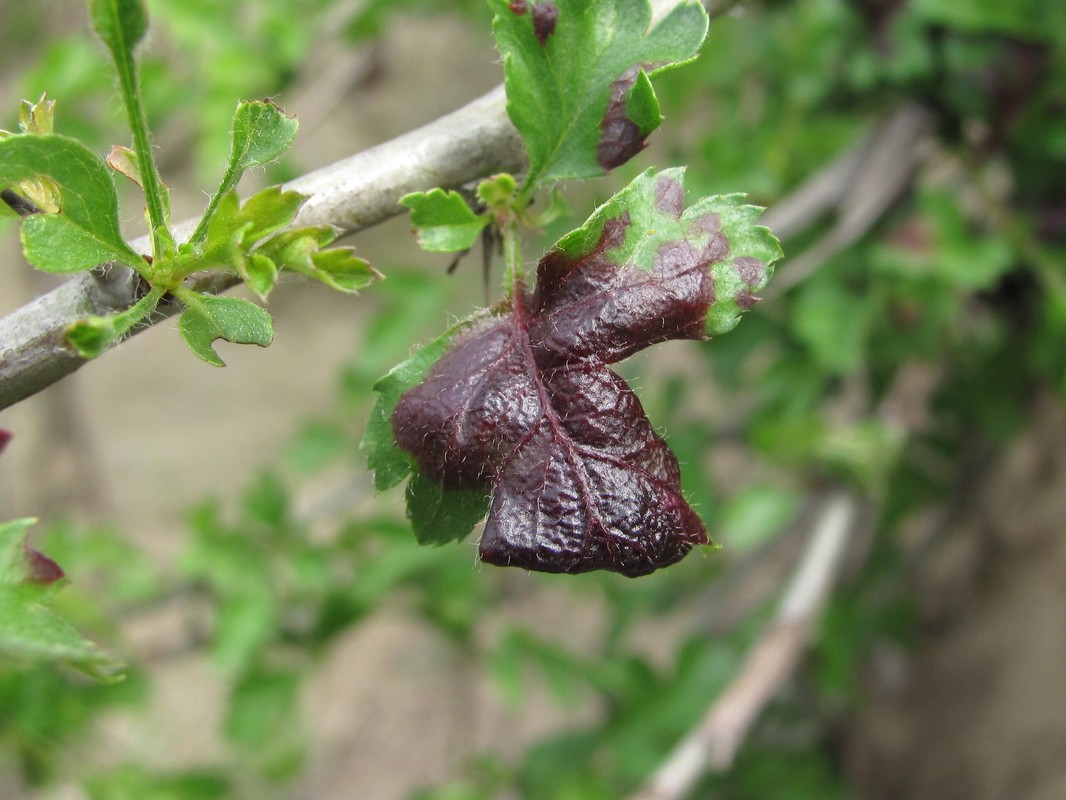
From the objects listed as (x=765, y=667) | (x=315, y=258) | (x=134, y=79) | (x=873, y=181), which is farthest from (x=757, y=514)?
(x=134, y=79)

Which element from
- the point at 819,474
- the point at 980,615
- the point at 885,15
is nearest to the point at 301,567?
the point at 819,474

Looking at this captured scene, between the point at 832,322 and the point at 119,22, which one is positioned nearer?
the point at 119,22

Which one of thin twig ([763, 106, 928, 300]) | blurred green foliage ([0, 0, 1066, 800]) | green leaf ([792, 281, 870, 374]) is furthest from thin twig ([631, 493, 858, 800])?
thin twig ([763, 106, 928, 300])

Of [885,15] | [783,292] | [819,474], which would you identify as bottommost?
[819,474]

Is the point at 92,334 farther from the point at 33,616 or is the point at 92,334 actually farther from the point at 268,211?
the point at 33,616

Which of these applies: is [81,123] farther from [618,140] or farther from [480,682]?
[480,682]

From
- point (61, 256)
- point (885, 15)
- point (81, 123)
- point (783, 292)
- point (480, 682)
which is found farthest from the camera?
point (480, 682)
